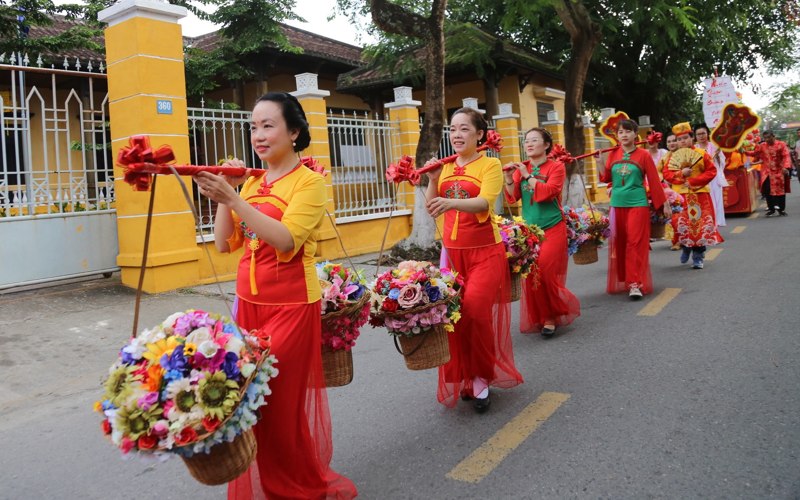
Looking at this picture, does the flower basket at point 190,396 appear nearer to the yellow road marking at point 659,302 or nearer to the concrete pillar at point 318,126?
the yellow road marking at point 659,302

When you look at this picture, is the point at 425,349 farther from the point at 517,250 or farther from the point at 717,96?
the point at 717,96

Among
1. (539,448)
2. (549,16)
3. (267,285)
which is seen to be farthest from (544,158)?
(549,16)

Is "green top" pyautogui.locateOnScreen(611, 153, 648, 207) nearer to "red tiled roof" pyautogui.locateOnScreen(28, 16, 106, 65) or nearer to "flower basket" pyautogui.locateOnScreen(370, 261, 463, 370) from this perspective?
"flower basket" pyautogui.locateOnScreen(370, 261, 463, 370)

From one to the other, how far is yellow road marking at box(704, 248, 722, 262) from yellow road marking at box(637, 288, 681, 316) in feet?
8.30

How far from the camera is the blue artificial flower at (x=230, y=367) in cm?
227

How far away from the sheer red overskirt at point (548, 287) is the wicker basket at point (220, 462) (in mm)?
4036

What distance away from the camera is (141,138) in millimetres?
2377

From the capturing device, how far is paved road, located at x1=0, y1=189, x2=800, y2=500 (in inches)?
128

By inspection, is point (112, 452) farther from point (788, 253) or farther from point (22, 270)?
point (788, 253)

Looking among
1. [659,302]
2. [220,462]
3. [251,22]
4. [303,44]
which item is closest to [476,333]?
[220,462]

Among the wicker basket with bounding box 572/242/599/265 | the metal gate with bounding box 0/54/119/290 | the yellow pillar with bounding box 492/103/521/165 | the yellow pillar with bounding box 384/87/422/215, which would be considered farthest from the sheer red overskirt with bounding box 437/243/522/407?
the yellow pillar with bounding box 492/103/521/165

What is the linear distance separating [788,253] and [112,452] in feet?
30.7

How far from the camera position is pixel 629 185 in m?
7.42

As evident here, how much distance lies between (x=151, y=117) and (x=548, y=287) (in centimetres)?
527
